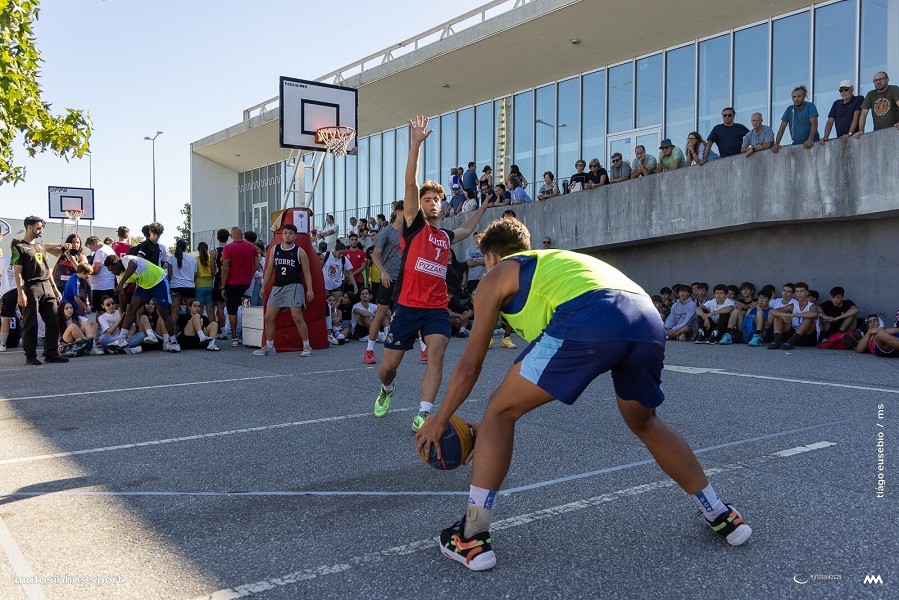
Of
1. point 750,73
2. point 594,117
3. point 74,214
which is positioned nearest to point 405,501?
point 750,73

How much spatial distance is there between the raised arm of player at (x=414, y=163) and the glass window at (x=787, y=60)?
1319 centimetres

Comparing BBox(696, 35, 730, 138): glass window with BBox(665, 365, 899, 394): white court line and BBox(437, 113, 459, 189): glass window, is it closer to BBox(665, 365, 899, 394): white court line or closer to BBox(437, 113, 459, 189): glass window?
BBox(437, 113, 459, 189): glass window

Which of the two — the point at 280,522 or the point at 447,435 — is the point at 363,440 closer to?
the point at 280,522

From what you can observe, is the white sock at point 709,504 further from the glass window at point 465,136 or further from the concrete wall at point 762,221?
the glass window at point 465,136

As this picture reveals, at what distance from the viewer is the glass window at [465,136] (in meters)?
26.0

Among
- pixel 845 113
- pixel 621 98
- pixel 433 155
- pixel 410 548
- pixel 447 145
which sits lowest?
pixel 410 548

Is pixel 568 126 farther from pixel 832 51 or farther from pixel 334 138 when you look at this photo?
pixel 334 138

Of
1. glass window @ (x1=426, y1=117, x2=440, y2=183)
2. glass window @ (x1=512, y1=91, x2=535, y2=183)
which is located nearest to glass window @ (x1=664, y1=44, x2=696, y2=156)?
glass window @ (x1=512, y1=91, x2=535, y2=183)

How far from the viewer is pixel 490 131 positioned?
82.6 feet

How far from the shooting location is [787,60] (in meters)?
16.7

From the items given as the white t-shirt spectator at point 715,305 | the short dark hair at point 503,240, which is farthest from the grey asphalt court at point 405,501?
the white t-shirt spectator at point 715,305

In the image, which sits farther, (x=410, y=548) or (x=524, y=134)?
(x=524, y=134)

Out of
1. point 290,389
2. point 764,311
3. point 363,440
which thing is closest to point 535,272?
point 363,440

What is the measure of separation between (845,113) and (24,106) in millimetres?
13033
